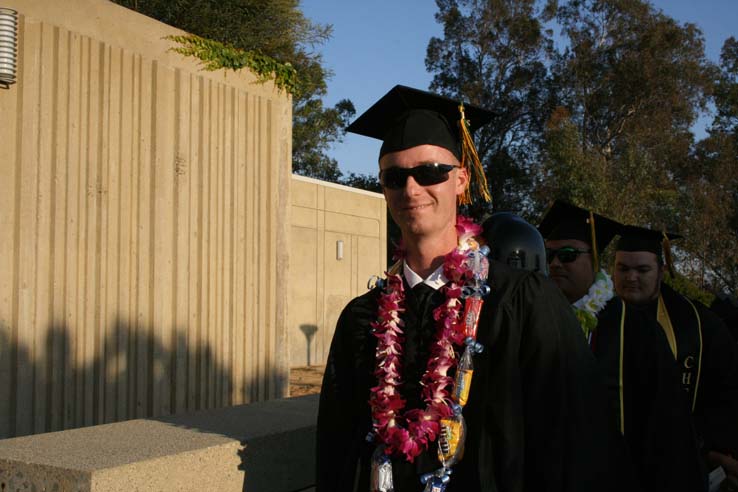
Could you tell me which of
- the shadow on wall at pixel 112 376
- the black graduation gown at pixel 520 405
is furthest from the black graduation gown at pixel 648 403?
the shadow on wall at pixel 112 376

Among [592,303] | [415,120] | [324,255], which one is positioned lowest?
[592,303]

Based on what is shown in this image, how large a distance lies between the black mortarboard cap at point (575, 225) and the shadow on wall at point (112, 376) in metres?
4.03

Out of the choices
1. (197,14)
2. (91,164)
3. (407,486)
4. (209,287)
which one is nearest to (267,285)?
(209,287)

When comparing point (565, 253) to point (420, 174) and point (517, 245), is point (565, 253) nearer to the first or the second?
point (517, 245)

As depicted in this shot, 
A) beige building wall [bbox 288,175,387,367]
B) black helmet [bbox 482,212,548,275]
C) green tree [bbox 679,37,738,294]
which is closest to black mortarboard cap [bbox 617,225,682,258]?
black helmet [bbox 482,212,548,275]

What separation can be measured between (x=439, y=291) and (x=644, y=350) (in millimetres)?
1122

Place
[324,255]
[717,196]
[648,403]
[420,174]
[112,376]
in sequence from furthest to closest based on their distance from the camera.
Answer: [717,196] → [324,255] → [112,376] → [648,403] → [420,174]

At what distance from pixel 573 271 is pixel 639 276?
1.10 metres

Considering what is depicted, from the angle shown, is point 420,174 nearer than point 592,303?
Yes

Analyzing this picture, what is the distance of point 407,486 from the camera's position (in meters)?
2.32

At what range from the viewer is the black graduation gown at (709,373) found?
4324 millimetres

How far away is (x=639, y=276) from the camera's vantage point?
193 inches

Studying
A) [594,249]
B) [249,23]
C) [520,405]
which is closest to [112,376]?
[594,249]

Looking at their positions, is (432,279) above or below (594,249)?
below
